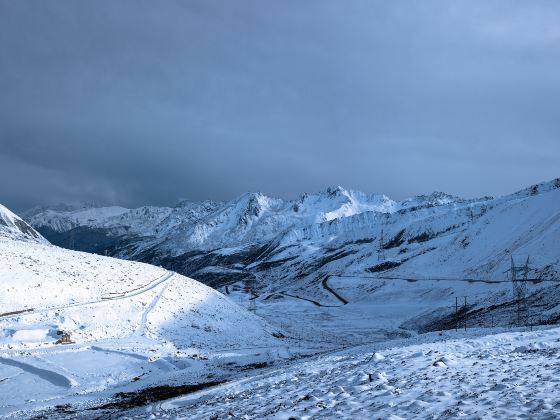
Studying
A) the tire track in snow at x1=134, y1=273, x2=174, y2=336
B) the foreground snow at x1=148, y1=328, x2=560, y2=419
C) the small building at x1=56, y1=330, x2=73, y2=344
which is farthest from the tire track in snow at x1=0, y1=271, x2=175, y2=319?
the foreground snow at x1=148, y1=328, x2=560, y2=419

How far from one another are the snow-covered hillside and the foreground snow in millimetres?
12098

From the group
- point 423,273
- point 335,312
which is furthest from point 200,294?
point 423,273

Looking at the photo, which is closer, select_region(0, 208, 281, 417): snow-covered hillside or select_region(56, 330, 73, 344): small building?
select_region(0, 208, 281, 417): snow-covered hillside

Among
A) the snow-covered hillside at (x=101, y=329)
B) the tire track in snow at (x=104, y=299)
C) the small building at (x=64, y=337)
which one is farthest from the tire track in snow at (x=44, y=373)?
the tire track in snow at (x=104, y=299)

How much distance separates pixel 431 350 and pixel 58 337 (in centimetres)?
3110

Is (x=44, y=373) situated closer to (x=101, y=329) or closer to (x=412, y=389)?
(x=101, y=329)

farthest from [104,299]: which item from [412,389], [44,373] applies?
[412,389]

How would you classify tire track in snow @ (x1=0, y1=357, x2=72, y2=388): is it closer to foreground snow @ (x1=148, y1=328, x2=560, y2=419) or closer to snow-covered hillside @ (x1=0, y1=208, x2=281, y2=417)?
snow-covered hillside @ (x1=0, y1=208, x2=281, y2=417)

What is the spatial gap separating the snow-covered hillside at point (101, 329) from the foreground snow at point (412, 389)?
12098 mm

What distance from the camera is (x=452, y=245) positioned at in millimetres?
168125

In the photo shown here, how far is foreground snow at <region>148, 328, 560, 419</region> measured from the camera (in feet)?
40.4

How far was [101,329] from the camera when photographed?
141 ft

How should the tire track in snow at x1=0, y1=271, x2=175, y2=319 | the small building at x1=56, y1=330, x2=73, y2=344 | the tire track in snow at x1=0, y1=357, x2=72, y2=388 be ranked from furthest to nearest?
the tire track in snow at x1=0, y1=271, x2=175, y2=319 < the small building at x1=56, y1=330, x2=73, y2=344 < the tire track in snow at x1=0, y1=357, x2=72, y2=388

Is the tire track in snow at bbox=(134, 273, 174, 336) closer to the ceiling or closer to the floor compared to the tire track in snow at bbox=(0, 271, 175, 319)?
closer to the floor
